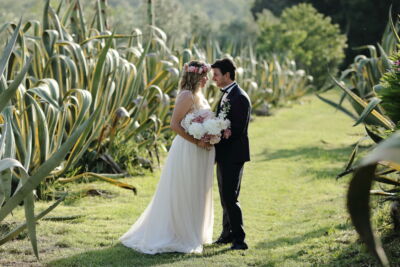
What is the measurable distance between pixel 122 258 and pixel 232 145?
1.31 m

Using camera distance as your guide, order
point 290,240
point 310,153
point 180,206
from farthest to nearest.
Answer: point 310,153 → point 290,240 → point 180,206

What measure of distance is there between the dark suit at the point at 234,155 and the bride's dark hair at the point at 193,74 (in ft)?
0.97

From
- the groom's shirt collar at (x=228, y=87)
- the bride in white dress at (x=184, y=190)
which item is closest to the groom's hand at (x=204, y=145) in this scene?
the bride in white dress at (x=184, y=190)

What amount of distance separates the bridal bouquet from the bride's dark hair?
0.24 m

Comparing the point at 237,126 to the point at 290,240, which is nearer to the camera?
the point at 237,126

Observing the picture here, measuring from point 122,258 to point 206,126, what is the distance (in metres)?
1.26

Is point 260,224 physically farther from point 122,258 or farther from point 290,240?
point 122,258

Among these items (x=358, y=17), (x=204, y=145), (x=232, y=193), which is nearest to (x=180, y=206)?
(x=232, y=193)

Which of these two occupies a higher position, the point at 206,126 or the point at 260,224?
the point at 206,126

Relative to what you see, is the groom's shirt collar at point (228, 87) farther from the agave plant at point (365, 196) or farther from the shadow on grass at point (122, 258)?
the agave plant at point (365, 196)

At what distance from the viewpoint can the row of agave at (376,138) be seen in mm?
1705

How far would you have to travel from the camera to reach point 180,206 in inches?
222

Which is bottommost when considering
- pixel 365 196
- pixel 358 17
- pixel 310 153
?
pixel 358 17

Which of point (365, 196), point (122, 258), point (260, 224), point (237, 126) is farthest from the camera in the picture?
point (260, 224)
